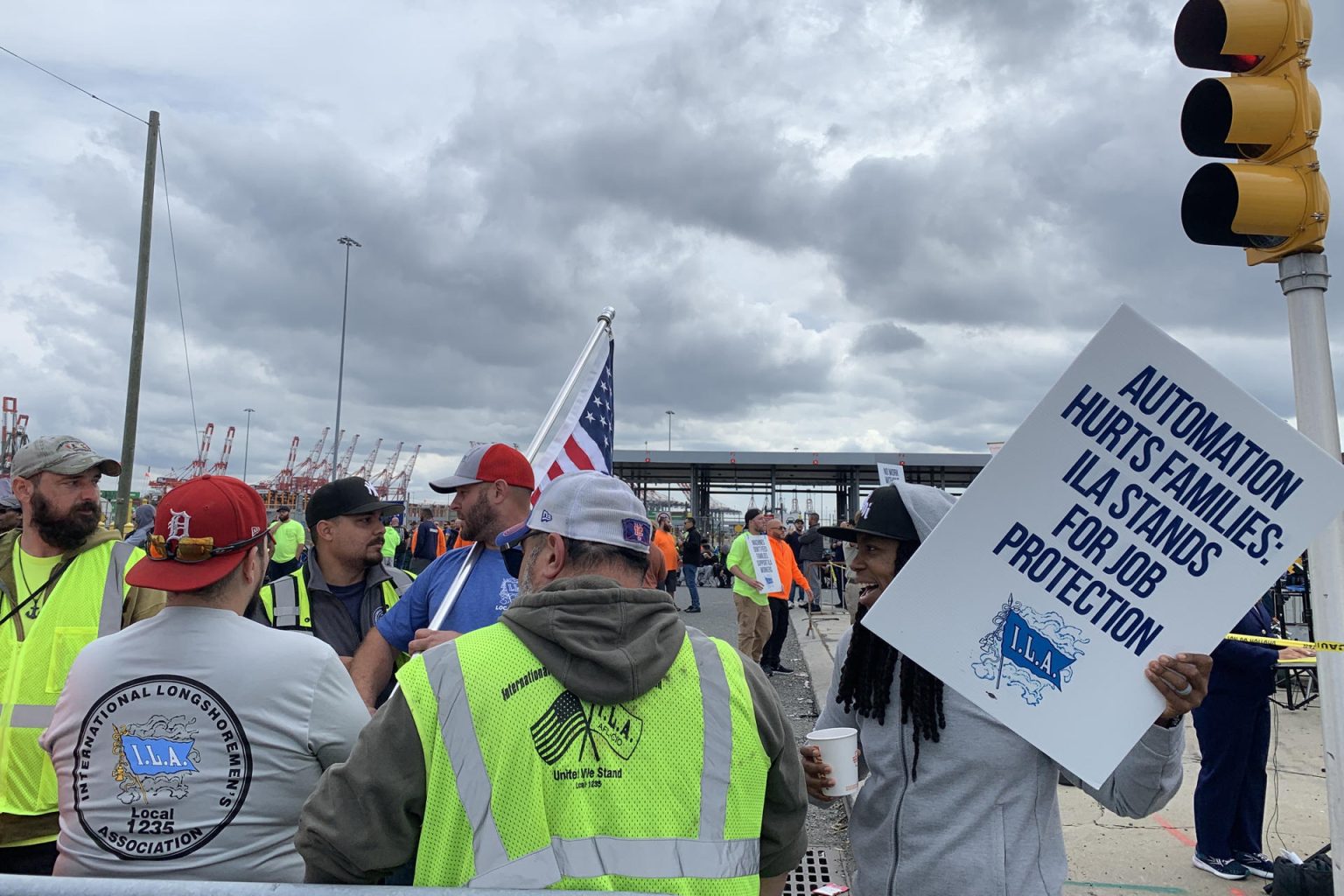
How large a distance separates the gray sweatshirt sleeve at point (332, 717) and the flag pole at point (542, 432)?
982mm

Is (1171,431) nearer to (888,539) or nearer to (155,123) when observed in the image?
(888,539)

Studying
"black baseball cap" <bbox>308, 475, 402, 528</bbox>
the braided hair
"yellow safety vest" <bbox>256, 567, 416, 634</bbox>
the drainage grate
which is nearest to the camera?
the braided hair

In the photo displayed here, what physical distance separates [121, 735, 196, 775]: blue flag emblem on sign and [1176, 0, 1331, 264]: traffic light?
3282 millimetres

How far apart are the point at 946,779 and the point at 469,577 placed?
1.84 m

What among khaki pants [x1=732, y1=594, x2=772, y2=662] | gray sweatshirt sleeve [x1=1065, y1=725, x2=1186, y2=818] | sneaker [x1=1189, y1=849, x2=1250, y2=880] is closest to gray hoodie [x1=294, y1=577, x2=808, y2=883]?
gray sweatshirt sleeve [x1=1065, y1=725, x2=1186, y2=818]

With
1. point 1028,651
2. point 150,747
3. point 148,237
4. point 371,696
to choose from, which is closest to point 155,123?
point 148,237

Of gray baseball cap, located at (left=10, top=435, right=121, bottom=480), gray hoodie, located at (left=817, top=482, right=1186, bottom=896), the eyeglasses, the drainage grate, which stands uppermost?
gray baseball cap, located at (left=10, top=435, right=121, bottom=480)

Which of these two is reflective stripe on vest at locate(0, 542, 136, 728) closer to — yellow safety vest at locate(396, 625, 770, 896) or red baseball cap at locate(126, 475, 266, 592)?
red baseball cap at locate(126, 475, 266, 592)

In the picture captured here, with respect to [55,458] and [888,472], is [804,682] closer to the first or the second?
[888,472]

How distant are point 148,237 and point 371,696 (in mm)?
14704

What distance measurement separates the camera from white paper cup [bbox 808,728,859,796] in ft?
6.70

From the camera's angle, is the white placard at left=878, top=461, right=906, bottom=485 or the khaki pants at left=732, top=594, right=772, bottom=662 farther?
the white placard at left=878, top=461, right=906, bottom=485

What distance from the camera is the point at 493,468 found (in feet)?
11.4

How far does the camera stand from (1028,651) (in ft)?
6.09
